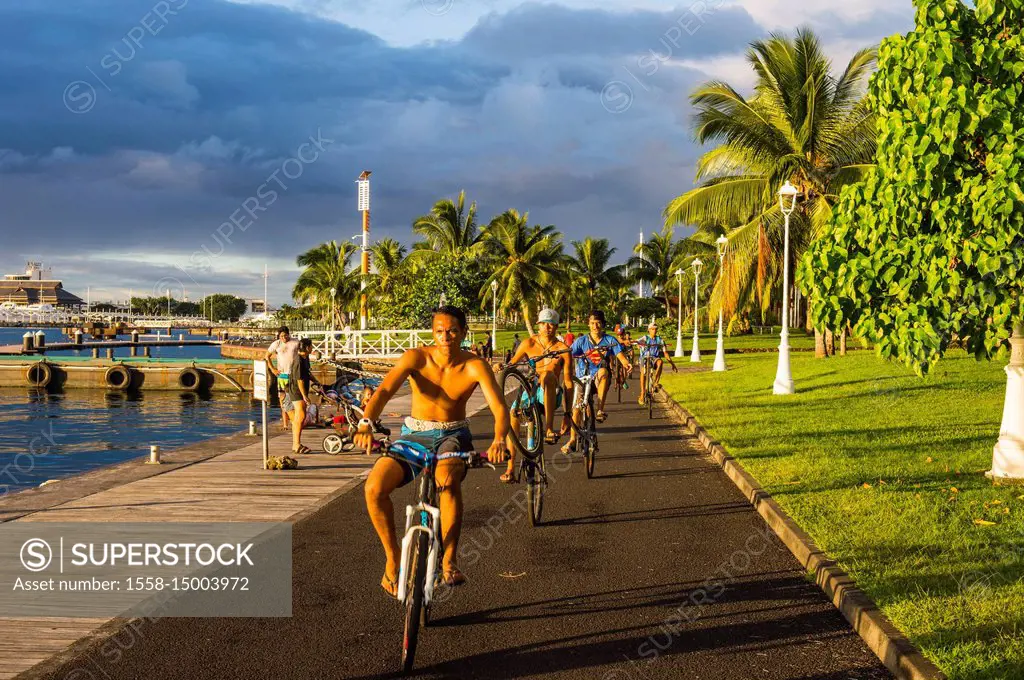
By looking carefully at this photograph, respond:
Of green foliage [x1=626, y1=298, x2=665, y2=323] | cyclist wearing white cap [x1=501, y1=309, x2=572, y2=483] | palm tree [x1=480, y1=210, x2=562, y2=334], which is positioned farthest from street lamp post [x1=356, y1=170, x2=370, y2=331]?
cyclist wearing white cap [x1=501, y1=309, x2=572, y2=483]

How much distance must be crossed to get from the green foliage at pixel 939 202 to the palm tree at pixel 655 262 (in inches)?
2967

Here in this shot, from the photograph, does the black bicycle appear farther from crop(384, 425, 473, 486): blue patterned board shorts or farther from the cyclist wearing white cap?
crop(384, 425, 473, 486): blue patterned board shorts

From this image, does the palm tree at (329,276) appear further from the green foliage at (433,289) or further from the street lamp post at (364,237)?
the green foliage at (433,289)

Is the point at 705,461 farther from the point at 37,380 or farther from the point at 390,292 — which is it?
the point at 390,292

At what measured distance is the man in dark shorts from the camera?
5.51m

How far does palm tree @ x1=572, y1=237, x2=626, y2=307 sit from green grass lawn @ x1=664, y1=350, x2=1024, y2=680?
62422 mm

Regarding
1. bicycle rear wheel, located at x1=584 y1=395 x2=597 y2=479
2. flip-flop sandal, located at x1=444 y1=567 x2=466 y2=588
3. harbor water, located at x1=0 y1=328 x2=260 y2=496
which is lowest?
harbor water, located at x1=0 y1=328 x2=260 y2=496

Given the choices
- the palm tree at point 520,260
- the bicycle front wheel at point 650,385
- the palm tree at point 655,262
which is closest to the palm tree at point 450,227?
the palm tree at point 520,260

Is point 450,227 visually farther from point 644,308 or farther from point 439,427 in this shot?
point 439,427

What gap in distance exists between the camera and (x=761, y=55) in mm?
34250

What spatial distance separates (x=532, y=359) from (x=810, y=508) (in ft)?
10.5

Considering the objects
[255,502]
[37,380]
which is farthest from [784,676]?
[37,380]

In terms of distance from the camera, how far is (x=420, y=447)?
18.2 feet

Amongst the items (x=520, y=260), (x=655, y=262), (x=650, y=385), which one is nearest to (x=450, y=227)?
(x=520, y=260)
